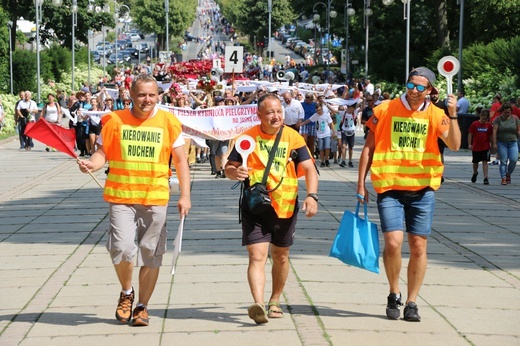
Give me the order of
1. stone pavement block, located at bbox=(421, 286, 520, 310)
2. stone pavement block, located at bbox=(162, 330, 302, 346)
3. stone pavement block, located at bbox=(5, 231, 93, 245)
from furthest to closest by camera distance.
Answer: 1. stone pavement block, located at bbox=(5, 231, 93, 245)
2. stone pavement block, located at bbox=(421, 286, 520, 310)
3. stone pavement block, located at bbox=(162, 330, 302, 346)

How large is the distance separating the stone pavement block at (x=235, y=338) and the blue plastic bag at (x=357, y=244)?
821mm

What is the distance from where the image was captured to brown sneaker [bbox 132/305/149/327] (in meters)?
8.00

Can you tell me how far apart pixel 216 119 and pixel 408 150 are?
15.3m

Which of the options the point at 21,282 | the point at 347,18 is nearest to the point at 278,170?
the point at 21,282

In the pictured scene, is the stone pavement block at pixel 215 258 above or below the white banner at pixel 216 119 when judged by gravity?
below

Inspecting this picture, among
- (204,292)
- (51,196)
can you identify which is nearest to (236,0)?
(51,196)

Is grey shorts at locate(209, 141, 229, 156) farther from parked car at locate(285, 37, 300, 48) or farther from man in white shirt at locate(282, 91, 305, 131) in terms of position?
parked car at locate(285, 37, 300, 48)

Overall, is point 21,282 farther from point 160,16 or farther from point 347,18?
point 160,16

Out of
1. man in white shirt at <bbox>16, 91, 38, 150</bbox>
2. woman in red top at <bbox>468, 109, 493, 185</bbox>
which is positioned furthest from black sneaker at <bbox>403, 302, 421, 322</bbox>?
man in white shirt at <bbox>16, 91, 38, 150</bbox>

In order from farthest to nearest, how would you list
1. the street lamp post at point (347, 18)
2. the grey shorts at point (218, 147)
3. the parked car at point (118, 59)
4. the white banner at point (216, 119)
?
the parked car at point (118, 59) → the street lamp post at point (347, 18) → the white banner at point (216, 119) → the grey shorts at point (218, 147)

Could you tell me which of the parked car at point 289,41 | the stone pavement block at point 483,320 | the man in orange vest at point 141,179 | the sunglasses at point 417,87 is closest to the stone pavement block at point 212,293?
the man in orange vest at point 141,179

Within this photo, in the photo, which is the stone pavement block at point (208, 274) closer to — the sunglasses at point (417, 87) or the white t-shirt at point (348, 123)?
the sunglasses at point (417, 87)

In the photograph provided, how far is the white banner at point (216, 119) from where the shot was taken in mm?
23141

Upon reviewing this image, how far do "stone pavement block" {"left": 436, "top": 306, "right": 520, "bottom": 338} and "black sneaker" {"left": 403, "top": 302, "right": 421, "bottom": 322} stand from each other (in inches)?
10.7
